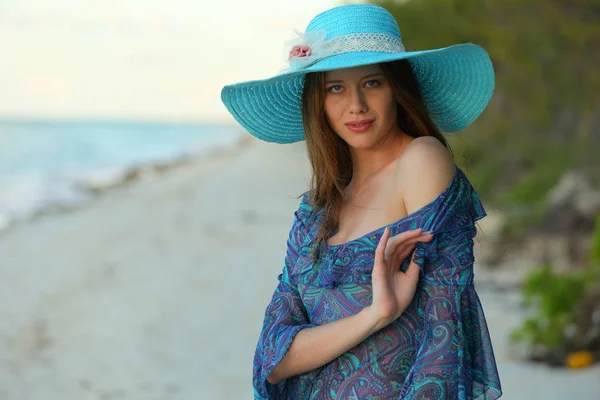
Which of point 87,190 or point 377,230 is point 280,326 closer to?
point 377,230

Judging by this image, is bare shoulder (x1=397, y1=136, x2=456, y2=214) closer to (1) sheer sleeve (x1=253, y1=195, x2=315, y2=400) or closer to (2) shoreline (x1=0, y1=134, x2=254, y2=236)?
(1) sheer sleeve (x1=253, y1=195, x2=315, y2=400)

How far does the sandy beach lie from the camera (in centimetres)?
511

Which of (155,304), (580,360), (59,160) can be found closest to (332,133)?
(580,360)

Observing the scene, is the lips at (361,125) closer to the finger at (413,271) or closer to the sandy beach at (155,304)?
the finger at (413,271)

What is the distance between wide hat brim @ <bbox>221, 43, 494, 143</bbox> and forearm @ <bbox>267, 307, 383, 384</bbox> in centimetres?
55

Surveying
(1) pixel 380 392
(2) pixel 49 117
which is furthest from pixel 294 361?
(2) pixel 49 117

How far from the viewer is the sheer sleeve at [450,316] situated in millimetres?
1708

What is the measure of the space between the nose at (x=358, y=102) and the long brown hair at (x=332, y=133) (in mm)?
77

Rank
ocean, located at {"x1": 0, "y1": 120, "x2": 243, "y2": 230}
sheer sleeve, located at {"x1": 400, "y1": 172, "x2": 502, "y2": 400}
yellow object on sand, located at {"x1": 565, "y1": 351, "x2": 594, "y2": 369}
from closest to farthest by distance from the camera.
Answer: sheer sleeve, located at {"x1": 400, "y1": 172, "x2": 502, "y2": 400} → yellow object on sand, located at {"x1": 565, "y1": 351, "x2": 594, "y2": 369} → ocean, located at {"x1": 0, "y1": 120, "x2": 243, "y2": 230}

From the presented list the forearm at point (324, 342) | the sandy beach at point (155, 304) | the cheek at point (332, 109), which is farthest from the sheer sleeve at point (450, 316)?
the sandy beach at point (155, 304)

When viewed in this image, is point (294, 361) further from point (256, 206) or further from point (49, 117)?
point (49, 117)

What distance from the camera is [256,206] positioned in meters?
11.1

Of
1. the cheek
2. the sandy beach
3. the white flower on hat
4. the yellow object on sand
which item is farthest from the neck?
the yellow object on sand

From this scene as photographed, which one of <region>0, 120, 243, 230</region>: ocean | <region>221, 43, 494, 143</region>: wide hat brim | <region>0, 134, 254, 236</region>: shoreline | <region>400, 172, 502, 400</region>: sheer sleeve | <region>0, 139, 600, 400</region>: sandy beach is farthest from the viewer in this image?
<region>0, 120, 243, 230</region>: ocean
